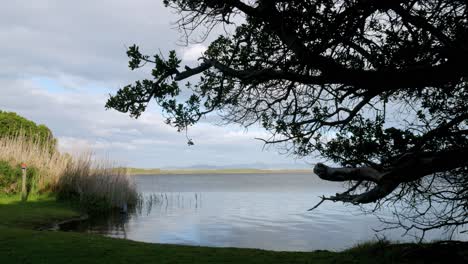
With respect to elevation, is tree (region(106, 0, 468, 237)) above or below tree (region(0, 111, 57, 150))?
below

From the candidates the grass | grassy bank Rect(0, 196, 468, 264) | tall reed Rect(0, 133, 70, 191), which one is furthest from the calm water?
grassy bank Rect(0, 196, 468, 264)

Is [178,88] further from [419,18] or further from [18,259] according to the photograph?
[18,259]

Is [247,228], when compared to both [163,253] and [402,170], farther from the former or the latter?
[402,170]

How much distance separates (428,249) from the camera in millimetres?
7934

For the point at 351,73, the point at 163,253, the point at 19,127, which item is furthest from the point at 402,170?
the point at 19,127

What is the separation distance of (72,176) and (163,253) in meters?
15.8

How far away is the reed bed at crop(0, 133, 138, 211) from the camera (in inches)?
898

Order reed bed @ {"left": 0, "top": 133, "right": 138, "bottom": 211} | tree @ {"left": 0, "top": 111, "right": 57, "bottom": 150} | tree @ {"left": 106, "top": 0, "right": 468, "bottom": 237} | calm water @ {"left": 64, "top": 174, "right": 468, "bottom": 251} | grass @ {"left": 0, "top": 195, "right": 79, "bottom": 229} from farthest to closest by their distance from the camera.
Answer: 1. tree @ {"left": 0, "top": 111, "right": 57, "bottom": 150}
2. reed bed @ {"left": 0, "top": 133, "right": 138, "bottom": 211}
3. calm water @ {"left": 64, "top": 174, "right": 468, "bottom": 251}
4. grass @ {"left": 0, "top": 195, "right": 79, "bottom": 229}
5. tree @ {"left": 106, "top": 0, "right": 468, "bottom": 237}

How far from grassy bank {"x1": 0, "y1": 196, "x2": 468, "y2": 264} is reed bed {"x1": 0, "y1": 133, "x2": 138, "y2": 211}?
40.4 feet

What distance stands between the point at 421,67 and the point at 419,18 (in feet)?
1.72

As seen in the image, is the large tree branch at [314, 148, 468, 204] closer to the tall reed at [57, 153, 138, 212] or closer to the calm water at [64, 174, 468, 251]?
the calm water at [64, 174, 468, 251]

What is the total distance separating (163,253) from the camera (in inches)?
351

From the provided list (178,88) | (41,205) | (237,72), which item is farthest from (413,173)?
(41,205)

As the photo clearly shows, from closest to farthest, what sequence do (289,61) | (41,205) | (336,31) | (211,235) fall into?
(336,31) → (289,61) → (211,235) → (41,205)
